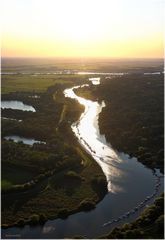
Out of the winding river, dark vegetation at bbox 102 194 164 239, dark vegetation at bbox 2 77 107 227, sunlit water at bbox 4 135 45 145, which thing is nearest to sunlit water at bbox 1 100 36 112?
dark vegetation at bbox 2 77 107 227

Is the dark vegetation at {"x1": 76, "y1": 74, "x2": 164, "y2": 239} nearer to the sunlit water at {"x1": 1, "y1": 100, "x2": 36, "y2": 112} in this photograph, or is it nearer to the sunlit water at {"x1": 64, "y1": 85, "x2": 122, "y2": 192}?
the sunlit water at {"x1": 64, "y1": 85, "x2": 122, "y2": 192}

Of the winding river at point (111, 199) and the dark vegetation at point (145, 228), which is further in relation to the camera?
the winding river at point (111, 199)

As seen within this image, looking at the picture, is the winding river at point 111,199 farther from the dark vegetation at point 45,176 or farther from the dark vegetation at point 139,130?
the dark vegetation at point 139,130

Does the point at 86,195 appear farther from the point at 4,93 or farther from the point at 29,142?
the point at 4,93

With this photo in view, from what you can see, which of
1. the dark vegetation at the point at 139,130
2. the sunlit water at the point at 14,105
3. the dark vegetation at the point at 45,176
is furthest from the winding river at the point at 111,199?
the sunlit water at the point at 14,105

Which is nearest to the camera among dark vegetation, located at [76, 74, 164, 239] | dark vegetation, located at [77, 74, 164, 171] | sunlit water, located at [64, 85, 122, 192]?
dark vegetation, located at [76, 74, 164, 239]
